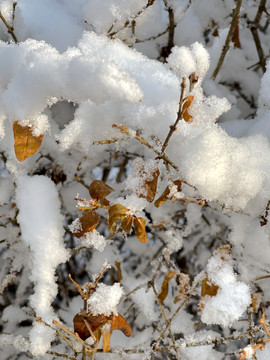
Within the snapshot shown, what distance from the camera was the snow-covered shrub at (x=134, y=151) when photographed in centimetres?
100

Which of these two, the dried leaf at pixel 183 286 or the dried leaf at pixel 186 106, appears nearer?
the dried leaf at pixel 186 106

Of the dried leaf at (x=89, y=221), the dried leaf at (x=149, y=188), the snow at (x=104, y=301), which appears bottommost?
the snow at (x=104, y=301)

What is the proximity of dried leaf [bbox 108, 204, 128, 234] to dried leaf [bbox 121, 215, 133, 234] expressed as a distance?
11 mm

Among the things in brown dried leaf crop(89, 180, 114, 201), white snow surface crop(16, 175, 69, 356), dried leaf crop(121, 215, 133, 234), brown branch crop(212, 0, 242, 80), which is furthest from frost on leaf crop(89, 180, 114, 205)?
brown branch crop(212, 0, 242, 80)

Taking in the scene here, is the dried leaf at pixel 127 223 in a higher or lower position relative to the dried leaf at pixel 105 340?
higher

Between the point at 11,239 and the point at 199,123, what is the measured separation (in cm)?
96

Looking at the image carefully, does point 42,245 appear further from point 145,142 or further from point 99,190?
point 145,142

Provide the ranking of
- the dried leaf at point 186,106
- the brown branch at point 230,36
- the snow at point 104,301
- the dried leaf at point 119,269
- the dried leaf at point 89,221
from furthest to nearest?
the dried leaf at point 119,269, the brown branch at point 230,36, the dried leaf at point 89,221, the snow at point 104,301, the dried leaf at point 186,106

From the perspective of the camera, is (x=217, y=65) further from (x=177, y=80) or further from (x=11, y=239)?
(x=11, y=239)

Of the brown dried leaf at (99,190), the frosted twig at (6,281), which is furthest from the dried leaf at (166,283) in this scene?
the frosted twig at (6,281)

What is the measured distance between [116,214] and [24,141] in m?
0.34

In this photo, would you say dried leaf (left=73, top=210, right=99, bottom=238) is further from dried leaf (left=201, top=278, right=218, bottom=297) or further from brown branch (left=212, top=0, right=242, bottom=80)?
brown branch (left=212, top=0, right=242, bottom=80)

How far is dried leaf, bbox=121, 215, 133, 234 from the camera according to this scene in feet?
3.71

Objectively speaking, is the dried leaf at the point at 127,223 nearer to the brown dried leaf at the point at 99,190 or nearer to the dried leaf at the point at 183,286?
the brown dried leaf at the point at 99,190
